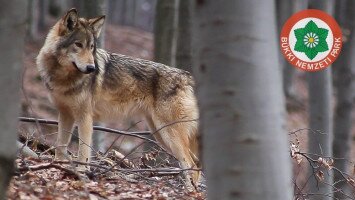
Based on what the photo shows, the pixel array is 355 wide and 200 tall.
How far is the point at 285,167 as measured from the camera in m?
3.48

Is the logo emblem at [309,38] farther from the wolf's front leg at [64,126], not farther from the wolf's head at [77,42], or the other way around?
the wolf's front leg at [64,126]

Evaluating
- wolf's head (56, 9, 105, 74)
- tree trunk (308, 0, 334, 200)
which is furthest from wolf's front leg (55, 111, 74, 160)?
tree trunk (308, 0, 334, 200)

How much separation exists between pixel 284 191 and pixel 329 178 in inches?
302

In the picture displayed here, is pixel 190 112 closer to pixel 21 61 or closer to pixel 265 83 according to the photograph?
pixel 21 61

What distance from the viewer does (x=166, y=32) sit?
13.9 m

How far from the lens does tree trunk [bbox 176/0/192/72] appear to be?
14180mm

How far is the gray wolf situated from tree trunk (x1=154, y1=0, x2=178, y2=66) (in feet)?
11.5

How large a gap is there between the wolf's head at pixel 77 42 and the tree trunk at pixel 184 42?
190 inches

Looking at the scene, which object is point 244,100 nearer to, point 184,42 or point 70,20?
point 70,20

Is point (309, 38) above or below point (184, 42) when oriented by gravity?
above

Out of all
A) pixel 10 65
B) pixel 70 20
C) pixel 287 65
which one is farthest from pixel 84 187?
pixel 287 65

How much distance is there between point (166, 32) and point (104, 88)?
4.39m

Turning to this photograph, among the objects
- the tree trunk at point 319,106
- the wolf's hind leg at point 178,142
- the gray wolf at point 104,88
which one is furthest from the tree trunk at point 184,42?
the wolf's hind leg at point 178,142

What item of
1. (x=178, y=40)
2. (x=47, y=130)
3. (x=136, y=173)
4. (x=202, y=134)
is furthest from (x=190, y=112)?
(x=47, y=130)
